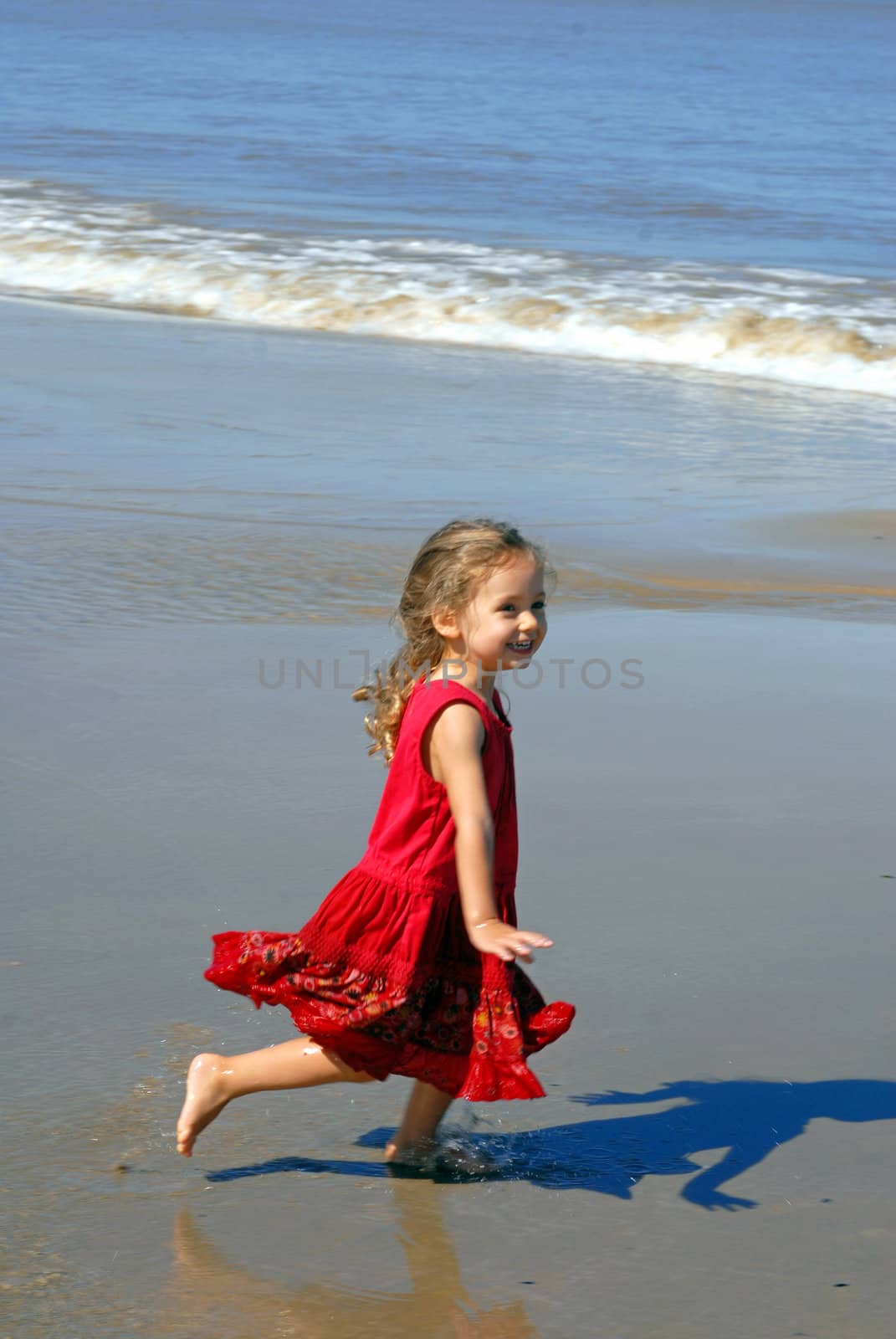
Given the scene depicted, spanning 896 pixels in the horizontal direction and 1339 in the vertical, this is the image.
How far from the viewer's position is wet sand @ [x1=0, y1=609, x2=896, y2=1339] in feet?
7.29

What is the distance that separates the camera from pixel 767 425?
345 inches

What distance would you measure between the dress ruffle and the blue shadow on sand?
6.7 inches

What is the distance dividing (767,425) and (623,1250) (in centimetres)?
692

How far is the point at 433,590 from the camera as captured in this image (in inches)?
103

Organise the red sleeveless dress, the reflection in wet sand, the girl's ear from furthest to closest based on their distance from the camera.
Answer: the girl's ear → the red sleeveless dress → the reflection in wet sand

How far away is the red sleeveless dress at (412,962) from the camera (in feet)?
8.13

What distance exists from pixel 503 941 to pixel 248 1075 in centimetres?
46

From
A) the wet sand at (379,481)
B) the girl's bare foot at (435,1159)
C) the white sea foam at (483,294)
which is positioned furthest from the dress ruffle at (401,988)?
the white sea foam at (483,294)

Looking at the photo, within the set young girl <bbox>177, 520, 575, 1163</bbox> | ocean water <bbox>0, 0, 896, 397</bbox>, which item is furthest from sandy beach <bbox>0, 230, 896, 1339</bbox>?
ocean water <bbox>0, 0, 896, 397</bbox>

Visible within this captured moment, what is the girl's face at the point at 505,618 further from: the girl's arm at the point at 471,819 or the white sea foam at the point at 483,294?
the white sea foam at the point at 483,294

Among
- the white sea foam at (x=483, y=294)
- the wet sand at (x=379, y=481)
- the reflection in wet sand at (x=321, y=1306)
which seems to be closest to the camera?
the reflection in wet sand at (x=321, y=1306)

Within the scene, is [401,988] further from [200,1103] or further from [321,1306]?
[321,1306]

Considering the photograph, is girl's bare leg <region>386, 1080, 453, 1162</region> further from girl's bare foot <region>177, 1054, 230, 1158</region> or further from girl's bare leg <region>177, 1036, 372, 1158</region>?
girl's bare foot <region>177, 1054, 230, 1158</region>

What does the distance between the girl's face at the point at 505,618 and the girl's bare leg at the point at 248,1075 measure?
637 millimetres
